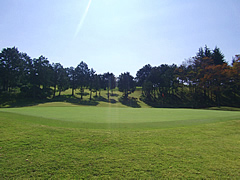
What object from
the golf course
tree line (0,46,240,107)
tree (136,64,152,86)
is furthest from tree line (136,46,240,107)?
the golf course

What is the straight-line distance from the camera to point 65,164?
461 cm

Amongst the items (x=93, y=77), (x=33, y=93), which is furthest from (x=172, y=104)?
(x=33, y=93)


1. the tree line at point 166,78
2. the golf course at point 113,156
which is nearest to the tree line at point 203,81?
the tree line at point 166,78

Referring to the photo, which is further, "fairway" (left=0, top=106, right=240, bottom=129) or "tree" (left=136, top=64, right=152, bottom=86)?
"tree" (left=136, top=64, right=152, bottom=86)

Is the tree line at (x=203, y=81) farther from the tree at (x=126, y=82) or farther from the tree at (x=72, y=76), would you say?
the tree at (x=72, y=76)

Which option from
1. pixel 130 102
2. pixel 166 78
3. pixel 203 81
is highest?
pixel 166 78

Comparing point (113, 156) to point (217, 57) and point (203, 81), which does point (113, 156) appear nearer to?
point (203, 81)

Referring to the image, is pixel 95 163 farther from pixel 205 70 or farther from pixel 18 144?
pixel 205 70

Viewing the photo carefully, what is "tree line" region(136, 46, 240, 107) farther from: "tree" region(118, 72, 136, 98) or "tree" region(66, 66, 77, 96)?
"tree" region(66, 66, 77, 96)

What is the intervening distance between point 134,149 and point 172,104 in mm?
58898

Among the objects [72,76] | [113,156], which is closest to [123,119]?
[113,156]

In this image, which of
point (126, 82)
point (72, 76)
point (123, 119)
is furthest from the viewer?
point (126, 82)

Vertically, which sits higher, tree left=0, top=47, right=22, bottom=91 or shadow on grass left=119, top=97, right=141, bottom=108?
tree left=0, top=47, right=22, bottom=91

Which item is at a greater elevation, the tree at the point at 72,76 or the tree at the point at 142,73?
the tree at the point at 142,73
